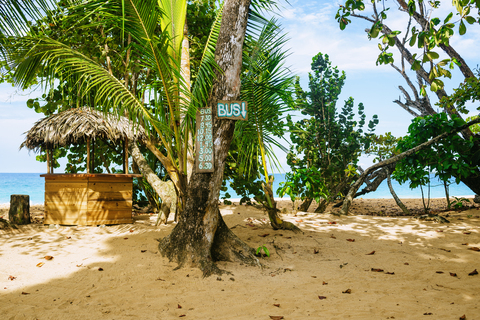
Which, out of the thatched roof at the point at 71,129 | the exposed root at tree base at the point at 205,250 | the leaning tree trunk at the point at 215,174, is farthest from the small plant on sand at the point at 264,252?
the thatched roof at the point at 71,129

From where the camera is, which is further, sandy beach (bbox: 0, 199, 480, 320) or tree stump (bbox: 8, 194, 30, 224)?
tree stump (bbox: 8, 194, 30, 224)

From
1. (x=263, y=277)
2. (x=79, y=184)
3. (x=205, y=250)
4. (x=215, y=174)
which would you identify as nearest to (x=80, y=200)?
(x=79, y=184)

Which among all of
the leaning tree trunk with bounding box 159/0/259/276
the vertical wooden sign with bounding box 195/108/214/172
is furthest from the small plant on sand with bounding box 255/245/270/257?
the vertical wooden sign with bounding box 195/108/214/172

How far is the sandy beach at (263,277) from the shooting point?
2.85 meters

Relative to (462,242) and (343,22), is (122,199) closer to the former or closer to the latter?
(343,22)

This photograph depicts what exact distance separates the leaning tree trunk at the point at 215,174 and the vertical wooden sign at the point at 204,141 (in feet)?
0.26

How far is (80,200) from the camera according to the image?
6102 mm

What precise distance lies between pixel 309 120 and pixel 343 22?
4.74 m

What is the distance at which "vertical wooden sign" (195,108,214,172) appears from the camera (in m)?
3.79

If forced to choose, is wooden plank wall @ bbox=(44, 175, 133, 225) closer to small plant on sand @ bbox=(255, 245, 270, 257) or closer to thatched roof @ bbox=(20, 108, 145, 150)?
thatched roof @ bbox=(20, 108, 145, 150)

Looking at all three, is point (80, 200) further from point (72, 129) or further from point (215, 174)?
point (215, 174)

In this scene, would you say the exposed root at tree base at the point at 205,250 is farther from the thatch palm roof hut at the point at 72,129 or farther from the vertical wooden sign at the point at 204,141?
the thatch palm roof hut at the point at 72,129

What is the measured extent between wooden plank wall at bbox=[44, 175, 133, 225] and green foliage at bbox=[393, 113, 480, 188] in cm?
632

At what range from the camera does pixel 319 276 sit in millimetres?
3697
